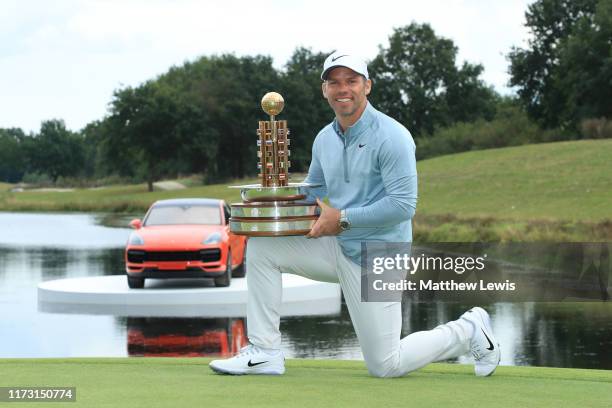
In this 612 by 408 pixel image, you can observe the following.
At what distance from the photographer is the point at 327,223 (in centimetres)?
657

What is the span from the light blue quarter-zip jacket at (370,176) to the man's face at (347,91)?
71 millimetres

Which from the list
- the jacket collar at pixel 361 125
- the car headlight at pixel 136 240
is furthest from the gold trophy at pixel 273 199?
the car headlight at pixel 136 240

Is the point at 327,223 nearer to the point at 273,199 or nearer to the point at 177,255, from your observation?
the point at 273,199

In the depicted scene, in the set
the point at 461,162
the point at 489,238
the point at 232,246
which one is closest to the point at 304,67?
the point at 461,162

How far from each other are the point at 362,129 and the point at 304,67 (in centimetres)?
12174

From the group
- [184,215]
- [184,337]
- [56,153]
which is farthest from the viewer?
[56,153]

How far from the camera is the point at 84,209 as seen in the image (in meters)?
73.9

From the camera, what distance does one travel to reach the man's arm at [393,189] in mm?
6492

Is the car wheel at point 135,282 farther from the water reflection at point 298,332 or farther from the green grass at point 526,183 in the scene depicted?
the green grass at point 526,183

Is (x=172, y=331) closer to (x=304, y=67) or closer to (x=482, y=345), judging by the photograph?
(x=482, y=345)

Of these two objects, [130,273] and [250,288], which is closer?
[250,288]

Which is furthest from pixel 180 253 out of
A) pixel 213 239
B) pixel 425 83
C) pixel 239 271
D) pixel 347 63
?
pixel 425 83

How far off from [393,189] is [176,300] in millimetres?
10819

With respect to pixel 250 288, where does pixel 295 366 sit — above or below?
below
